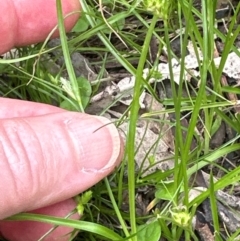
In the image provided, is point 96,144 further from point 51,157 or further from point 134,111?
point 134,111

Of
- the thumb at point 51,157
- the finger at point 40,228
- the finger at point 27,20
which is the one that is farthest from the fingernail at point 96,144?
the finger at point 27,20

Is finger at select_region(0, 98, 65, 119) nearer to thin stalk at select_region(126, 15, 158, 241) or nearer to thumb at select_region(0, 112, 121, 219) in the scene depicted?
thumb at select_region(0, 112, 121, 219)

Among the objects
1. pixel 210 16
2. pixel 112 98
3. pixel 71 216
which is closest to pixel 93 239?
pixel 71 216

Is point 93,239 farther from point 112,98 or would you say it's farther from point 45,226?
point 112,98

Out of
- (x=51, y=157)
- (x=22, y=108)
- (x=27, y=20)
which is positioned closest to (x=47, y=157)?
(x=51, y=157)

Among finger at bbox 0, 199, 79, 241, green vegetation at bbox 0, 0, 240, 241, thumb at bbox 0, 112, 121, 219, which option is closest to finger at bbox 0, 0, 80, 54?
green vegetation at bbox 0, 0, 240, 241
